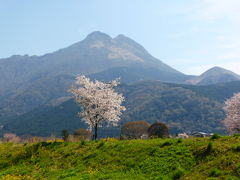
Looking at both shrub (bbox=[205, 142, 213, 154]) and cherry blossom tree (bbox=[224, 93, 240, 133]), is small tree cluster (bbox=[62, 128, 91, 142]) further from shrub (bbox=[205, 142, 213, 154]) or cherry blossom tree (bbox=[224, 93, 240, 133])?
cherry blossom tree (bbox=[224, 93, 240, 133])

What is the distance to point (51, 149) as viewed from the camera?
34.5 m

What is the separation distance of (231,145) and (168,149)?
5.48 m

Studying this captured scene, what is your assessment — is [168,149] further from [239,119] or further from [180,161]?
[239,119]

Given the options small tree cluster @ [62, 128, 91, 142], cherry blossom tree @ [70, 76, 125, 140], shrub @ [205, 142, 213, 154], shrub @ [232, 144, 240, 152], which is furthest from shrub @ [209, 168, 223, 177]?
small tree cluster @ [62, 128, 91, 142]

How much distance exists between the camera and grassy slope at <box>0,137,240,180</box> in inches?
803

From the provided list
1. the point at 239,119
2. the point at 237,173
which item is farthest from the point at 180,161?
the point at 239,119

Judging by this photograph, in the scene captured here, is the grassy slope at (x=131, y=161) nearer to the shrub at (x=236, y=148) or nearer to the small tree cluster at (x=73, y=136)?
the shrub at (x=236, y=148)

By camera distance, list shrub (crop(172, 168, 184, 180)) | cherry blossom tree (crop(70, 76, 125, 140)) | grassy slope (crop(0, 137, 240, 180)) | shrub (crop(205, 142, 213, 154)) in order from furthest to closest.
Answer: cherry blossom tree (crop(70, 76, 125, 140)), shrub (crop(205, 142, 213, 154)), grassy slope (crop(0, 137, 240, 180)), shrub (crop(172, 168, 184, 180))

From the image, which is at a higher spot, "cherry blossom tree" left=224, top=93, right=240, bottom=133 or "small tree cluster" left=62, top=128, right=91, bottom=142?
"cherry blossom tree" left=224, top=93, right=240, bottom=133

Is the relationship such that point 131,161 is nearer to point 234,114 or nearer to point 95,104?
point 95,104

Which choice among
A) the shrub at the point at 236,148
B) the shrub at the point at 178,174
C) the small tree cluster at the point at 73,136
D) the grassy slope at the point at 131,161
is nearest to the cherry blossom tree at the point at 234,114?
the small tree cluster at the point at 73,136

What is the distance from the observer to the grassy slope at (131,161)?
20.4m

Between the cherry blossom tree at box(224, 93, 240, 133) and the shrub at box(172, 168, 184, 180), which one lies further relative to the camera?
the cherry blossom tree at box(224, 93, 240, 133)

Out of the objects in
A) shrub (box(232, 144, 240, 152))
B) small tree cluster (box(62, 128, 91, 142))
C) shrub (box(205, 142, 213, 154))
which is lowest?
small tree cluster (box(62, 128, 91, 142))
